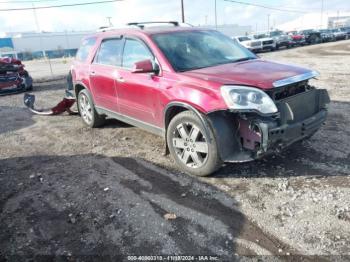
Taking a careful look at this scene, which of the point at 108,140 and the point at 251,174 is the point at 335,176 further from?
the point at 108,140

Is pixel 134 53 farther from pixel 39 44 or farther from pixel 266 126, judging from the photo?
pixel 39 44

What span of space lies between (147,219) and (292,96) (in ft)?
7.20

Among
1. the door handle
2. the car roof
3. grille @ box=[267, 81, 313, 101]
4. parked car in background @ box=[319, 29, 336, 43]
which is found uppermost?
the car roof

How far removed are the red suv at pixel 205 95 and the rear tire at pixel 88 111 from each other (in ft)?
2.90

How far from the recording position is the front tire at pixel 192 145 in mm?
3973

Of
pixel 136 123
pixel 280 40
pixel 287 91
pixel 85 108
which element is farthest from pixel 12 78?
pixel 280 40

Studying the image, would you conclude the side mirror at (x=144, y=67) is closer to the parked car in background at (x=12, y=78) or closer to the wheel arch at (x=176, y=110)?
the wheel arch at (x=176, y=110)

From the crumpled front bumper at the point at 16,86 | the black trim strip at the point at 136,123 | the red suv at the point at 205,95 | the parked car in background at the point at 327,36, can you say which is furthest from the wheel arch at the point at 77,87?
the parked car in background at the point at 327,36

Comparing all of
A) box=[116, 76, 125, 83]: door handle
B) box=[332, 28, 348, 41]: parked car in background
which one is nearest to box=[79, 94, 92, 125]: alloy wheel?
box=[116, 76, 125, 83]: door handle

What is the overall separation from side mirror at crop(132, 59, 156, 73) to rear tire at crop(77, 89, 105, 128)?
2380mm

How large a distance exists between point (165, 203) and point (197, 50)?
2283 millimetres

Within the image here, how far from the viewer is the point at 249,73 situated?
13.2 ft

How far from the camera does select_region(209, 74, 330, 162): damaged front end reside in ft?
12.0

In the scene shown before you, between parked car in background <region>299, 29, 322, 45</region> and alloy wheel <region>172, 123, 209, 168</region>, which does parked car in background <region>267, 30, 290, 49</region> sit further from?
alloy wheel <region>172, 123, 209, 168</region>
